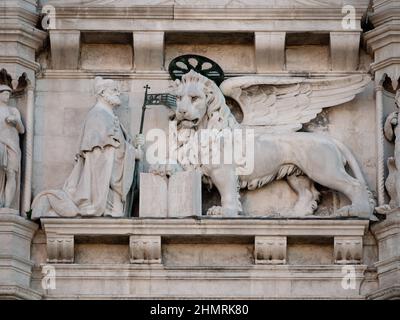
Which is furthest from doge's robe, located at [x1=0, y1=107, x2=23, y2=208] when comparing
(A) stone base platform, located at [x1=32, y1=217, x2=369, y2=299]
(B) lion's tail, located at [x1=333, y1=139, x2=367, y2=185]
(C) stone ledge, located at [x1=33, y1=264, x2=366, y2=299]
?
(B) lion's tail, located at [x1=333, y1=139, x2=367, y2=185]

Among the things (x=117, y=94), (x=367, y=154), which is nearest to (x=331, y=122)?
(x=367, y=154)

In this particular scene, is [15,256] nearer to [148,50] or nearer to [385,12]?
[148,50]

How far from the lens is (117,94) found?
82.3 feet

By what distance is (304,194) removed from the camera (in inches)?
976

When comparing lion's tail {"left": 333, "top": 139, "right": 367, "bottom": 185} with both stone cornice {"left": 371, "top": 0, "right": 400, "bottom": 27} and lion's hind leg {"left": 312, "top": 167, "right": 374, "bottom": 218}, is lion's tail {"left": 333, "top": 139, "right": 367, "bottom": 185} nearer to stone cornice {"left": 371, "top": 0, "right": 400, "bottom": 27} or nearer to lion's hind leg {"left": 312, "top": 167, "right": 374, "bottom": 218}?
lion's hind leg {"left": 312, "top": 167, "right": 374, "bottom": 218}

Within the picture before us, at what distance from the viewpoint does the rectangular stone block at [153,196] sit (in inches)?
960

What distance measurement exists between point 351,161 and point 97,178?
2.69 m

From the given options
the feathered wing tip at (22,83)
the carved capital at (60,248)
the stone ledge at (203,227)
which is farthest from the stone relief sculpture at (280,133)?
the feathered wing tip at (22,83)

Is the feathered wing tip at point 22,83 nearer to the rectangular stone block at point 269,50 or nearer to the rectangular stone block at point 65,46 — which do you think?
the rectangular stone block at point 65,46

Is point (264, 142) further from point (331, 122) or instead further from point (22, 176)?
point (22, 176)

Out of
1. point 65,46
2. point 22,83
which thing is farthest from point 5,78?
point 65,46

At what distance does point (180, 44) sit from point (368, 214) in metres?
2.89

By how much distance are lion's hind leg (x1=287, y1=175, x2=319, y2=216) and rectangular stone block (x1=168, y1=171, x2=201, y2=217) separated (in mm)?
1039

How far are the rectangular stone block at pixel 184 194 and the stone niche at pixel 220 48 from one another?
4.87 ft
